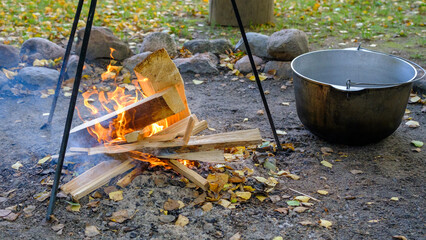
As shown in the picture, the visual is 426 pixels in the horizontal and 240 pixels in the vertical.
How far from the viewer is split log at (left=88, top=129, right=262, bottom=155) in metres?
3.12

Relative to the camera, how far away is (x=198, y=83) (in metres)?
5.45

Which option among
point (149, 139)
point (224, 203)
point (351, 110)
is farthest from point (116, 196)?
point (351, 110)

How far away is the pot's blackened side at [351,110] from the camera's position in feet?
11.7

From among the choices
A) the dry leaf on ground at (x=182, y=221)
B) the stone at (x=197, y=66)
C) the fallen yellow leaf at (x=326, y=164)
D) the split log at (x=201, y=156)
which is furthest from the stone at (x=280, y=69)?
the dry leaf on ground at (x=182, y=221)

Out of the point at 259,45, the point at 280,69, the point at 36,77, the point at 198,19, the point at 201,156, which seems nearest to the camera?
the point at 201,156

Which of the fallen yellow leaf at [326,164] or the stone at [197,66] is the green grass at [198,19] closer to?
the stone at [197,66]

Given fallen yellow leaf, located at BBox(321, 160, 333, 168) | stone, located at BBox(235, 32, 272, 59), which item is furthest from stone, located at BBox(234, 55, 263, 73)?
fallen yellow leaf, located at BBox(321, 160, 333, 168)

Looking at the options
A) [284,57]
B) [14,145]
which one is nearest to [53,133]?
[14,145]

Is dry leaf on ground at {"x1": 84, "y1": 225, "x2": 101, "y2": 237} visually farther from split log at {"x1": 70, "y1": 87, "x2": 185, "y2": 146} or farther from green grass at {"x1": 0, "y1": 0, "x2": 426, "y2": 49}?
green grass at {"x1": 0, "y1": 0, "x2": 426, "y2": 49}

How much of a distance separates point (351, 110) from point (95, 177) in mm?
2191

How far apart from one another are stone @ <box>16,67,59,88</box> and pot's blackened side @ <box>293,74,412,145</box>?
10.1 ft

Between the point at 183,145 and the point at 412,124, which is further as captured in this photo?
the point at 412,124

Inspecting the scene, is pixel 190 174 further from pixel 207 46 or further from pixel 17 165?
pixel 207 46

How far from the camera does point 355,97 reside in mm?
3549
